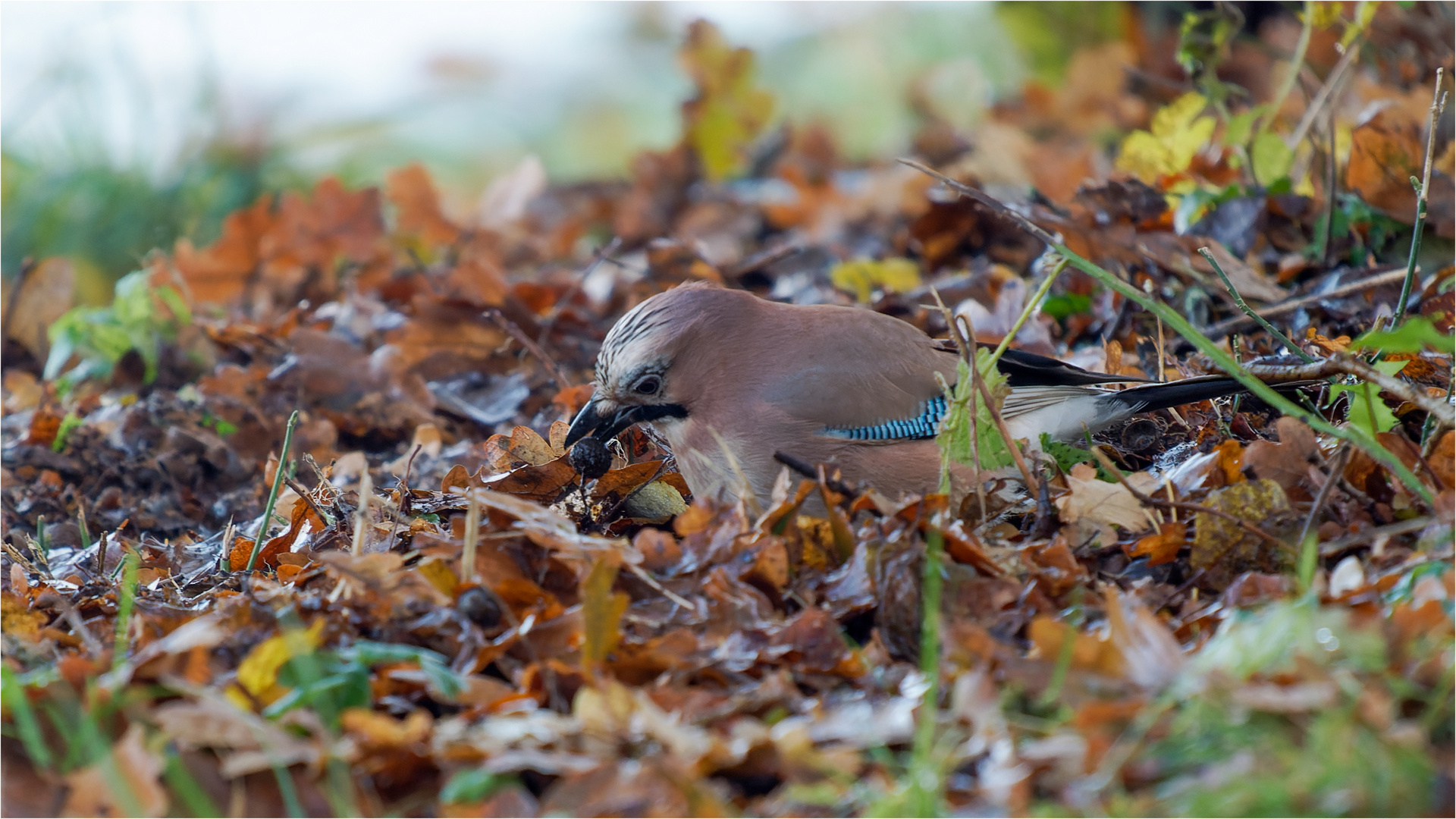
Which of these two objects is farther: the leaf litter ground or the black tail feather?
the black tail feather

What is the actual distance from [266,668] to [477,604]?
357 mm

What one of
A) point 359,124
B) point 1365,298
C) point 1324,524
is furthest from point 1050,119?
point 1324,524

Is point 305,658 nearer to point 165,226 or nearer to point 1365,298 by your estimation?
point 1365,298

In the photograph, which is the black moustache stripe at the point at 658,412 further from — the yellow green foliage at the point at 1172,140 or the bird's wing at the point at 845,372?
the yellow green foliage at the point at 1172,140

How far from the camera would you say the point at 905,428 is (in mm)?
2922

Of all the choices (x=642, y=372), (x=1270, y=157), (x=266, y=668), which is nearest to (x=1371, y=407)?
(x=642, y=372)

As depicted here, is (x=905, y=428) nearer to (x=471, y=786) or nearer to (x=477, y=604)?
(x=477, y=604)

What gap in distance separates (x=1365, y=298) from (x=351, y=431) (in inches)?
116

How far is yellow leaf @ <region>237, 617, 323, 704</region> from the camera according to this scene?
1881mm

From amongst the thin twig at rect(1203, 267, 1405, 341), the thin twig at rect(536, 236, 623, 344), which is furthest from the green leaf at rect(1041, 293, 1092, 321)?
the thin twig at rect(536, 236, 623, 344)

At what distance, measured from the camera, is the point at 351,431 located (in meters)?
3.86

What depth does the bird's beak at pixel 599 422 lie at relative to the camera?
280cm

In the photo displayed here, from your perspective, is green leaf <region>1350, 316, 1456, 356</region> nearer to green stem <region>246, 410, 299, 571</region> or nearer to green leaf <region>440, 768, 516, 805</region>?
green leaf <region>440, 768, 516, 805</region>

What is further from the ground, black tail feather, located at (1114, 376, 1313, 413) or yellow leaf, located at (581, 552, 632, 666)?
yellow leaf, located at (581, 552, 632, 666)
